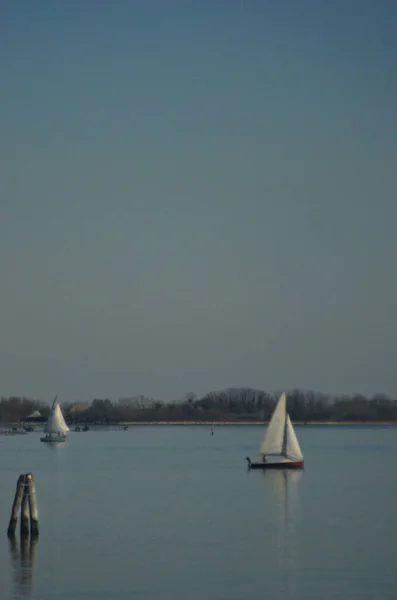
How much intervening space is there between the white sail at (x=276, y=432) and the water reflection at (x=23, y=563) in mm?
42179

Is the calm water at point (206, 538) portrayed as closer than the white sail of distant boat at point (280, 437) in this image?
Yes

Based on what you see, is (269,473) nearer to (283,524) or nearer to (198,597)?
(283,524)

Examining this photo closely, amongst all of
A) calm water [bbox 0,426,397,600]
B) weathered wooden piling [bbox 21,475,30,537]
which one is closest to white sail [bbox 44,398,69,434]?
calm water [bbox 0,426,397,600]

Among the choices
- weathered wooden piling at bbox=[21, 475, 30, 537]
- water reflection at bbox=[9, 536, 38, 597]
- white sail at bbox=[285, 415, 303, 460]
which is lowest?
water reflection at bbox=[9, 536, 38, 597]

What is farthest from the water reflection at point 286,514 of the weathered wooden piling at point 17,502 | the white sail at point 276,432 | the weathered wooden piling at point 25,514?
the weathered wooden piling at point 17,502

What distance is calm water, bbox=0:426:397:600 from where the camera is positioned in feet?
115

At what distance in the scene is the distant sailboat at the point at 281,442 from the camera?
82.4m

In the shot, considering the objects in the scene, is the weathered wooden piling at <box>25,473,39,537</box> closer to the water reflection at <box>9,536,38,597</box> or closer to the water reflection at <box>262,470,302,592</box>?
the water reflection at <box>9,536,38,597</box>

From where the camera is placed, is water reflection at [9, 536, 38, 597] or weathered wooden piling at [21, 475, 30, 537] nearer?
water reflection at [9, 536, 38, 597]

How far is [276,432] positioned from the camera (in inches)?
3282

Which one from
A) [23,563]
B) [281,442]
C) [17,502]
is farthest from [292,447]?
[23,563]

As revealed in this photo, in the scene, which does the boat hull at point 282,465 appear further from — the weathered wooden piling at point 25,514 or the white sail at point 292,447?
the weathered wooden piling at point 25,514

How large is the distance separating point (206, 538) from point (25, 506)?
6883mm

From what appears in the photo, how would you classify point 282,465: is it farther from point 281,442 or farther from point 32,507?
point 32,507
